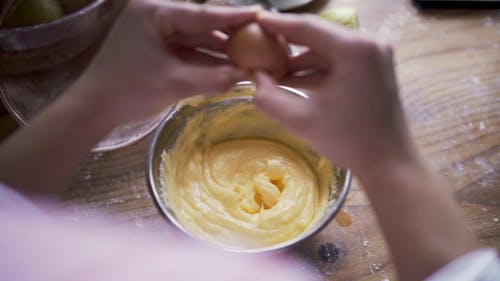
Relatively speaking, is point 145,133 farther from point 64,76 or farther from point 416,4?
point 416,4

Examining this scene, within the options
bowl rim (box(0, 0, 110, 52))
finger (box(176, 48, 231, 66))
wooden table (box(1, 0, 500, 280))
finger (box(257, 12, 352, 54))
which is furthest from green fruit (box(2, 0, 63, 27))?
finger (box(257, 12, 352, 54))

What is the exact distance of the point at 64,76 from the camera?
3.33 feet

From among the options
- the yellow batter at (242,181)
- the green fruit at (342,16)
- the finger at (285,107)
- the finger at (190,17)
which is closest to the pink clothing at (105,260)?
the yellow batter at (242,181)

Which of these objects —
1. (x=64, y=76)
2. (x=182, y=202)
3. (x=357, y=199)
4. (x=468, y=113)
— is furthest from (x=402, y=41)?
(x=64, y=76)

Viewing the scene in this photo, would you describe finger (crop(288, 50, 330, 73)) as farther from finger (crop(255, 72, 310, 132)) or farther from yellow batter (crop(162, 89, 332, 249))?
yellow batter (crop(162, 89, 332, 249))

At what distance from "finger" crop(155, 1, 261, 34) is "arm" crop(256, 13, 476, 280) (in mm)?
126

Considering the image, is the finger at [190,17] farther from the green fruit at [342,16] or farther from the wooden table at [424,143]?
the green fruit at [342,16]

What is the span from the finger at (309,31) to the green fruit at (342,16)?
46 cm

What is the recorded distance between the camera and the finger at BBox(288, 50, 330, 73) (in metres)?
0.73

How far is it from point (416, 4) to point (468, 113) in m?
0.34

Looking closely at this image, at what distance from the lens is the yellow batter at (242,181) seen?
0.85 m

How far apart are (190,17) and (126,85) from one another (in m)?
0.14

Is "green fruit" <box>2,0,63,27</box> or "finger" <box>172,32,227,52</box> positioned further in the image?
"green fruit" <box>2,0,63,27</box>

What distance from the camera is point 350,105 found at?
0.61 meters
